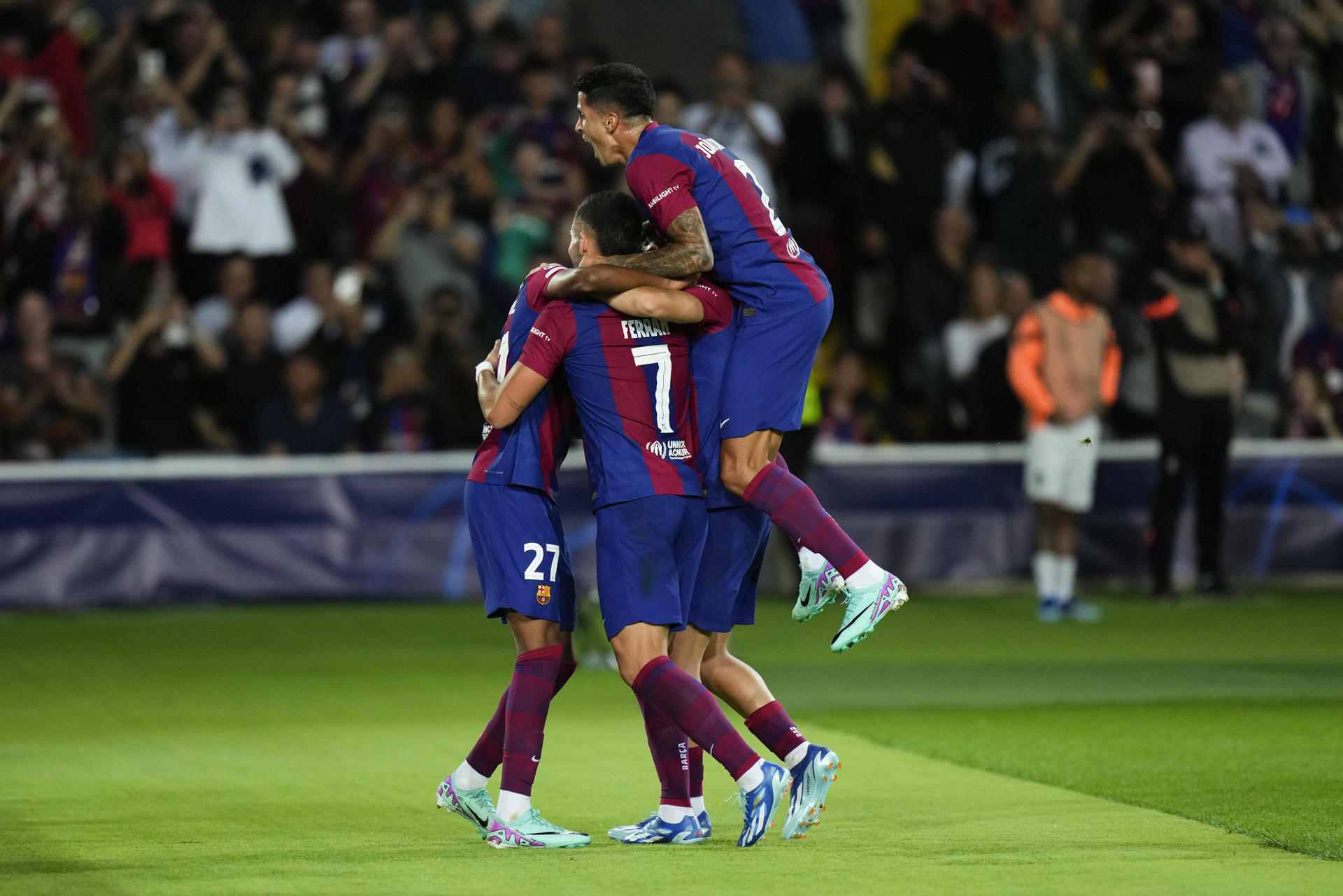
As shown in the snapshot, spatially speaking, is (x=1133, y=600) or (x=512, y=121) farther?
(x=512, y=121)

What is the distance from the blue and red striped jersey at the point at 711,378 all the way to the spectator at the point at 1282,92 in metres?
14.6

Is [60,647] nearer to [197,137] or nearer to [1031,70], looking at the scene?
[197,137]

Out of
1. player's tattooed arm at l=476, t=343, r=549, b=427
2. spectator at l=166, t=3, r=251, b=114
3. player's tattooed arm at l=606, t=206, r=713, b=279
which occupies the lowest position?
player's tattooed arm at l=476, t=343, r=549, b=427

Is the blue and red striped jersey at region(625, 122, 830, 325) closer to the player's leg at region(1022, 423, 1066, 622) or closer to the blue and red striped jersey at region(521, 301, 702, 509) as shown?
the blue and red striped jersey at region(521, 301, 702, 509)

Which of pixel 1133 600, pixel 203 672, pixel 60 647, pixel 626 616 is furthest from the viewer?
pixel 1133 600

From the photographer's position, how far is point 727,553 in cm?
684

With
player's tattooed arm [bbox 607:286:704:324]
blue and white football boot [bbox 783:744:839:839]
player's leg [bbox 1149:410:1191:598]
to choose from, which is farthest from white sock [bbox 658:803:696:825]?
player's leg [bbox 1149:410:1191:598]

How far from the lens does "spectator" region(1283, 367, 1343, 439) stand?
17312mm

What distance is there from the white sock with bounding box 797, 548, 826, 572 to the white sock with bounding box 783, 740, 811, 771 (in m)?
0.75

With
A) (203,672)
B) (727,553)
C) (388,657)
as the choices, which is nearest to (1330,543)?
(388,657)

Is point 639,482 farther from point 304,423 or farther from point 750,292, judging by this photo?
point 304,423

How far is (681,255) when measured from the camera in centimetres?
657

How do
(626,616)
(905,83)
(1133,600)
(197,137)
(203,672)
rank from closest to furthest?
(626,616)
(203,672)
(1133,600)
(197,137)
(905,83)

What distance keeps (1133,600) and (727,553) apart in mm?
9709
